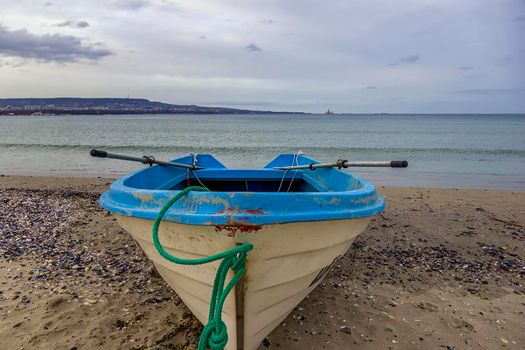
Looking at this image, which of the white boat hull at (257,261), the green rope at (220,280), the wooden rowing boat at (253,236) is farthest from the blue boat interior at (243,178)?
the green rope at (220,280)

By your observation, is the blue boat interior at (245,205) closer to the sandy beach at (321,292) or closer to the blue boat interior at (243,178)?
the blue boat interior at (243,178)

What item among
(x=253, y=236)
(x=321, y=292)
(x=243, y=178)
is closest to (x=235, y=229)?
(x=253, y=236)

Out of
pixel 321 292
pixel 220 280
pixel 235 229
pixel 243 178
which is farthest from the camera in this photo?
pixel 243 178

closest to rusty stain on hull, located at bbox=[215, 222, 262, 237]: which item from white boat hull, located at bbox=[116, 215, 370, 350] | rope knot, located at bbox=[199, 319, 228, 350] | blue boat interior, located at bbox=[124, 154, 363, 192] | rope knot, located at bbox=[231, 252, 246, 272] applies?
white boat hull, located at bbox=[116, 215, 370, 350]

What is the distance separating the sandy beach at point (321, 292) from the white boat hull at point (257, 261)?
0.70 m

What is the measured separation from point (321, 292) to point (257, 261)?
2.15 metres

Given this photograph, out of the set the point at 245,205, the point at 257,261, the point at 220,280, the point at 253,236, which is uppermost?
the point at 245,205

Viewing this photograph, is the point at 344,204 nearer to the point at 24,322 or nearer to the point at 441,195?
the point at 24,322

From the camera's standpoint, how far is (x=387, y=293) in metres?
4.64

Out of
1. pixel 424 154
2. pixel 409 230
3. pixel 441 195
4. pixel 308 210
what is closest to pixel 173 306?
pixel 308 210

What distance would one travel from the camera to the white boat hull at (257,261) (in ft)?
8.49

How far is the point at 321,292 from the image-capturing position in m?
4.54

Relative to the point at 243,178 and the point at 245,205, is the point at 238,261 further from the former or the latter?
the point at 243,178

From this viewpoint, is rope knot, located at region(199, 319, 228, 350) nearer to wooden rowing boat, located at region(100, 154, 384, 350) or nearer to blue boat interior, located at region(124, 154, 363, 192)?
wooden rowing boat, located at region(100, 154, 384, 350)
